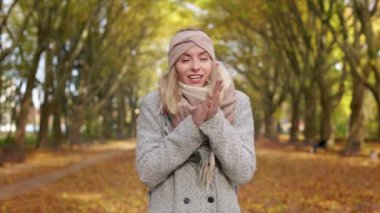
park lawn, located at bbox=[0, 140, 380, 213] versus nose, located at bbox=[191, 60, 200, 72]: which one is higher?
nose, located at bbox=[191, 60, 200, 72]

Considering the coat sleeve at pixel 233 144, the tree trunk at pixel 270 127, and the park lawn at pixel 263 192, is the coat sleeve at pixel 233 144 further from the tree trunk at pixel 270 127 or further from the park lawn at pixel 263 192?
the tree trunk at pixel 270 127

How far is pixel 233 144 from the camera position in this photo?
1995mm

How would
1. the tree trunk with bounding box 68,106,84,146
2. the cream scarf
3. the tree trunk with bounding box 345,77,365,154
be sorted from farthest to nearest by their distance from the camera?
the tree trunk with bounding box 68,106,84,146 → the tree trunk with bounding box 345,77,365,154 → the cream scarf

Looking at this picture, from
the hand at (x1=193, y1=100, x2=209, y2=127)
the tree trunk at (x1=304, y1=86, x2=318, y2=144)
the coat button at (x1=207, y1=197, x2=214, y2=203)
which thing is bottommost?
the tree trunk at (x1=304, y1=86, x2=318, y2=144)

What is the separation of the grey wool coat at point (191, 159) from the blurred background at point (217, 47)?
40.7 ft

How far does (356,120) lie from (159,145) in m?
19.1

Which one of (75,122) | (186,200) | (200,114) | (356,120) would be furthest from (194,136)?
(75,122)

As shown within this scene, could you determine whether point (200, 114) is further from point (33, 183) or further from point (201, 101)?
point (33, 183)

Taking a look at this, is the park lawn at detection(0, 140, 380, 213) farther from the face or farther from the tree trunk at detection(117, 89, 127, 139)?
the tree trunk at detection(117, 89, 127, 139)

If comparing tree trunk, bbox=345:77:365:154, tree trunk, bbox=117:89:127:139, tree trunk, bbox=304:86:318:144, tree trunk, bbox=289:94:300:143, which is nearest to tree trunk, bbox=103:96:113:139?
tree trunk, bbox=117:89:127:139

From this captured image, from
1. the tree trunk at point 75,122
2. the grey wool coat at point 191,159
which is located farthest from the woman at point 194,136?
the tree trunk at point 75,122

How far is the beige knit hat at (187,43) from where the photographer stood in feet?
6.97

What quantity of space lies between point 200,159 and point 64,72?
68.4 ft

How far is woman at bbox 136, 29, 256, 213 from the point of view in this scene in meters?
1.98
